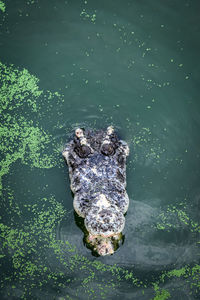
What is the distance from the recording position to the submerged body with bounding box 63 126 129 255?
5.30 m

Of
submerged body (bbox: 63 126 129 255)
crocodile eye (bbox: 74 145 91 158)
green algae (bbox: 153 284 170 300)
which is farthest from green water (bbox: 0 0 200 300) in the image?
crocodile eye (bbox: 74 145 91 158)

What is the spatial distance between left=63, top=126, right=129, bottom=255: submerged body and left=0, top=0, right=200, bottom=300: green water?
30 centimetres

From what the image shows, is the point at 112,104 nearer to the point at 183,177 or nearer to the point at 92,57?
the point at 92,57


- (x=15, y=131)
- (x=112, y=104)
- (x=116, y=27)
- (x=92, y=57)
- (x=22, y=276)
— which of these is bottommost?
(x=22, y=276)

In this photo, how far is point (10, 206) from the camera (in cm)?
606

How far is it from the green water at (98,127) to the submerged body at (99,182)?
0.30 meters

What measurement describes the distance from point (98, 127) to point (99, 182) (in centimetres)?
150

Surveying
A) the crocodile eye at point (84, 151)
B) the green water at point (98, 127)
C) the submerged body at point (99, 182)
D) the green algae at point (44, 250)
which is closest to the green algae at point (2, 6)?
the green water at point (98, 127)

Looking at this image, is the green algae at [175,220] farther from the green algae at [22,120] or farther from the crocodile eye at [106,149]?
the green algae at [22,120]

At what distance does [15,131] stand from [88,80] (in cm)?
185

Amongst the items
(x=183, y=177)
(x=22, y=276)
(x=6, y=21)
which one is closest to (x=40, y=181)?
(x=22, y=276)

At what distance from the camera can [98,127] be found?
273 inches

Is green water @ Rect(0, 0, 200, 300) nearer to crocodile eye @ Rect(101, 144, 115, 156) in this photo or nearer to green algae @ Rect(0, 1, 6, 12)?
green algae @ Rect(0, 1, 6, 12)

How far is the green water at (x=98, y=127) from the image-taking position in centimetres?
560
